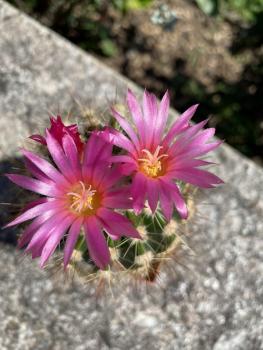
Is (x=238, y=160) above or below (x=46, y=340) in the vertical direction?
above

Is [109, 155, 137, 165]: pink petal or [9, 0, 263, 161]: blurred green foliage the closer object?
[109, 155, 137, 165]: pink petal

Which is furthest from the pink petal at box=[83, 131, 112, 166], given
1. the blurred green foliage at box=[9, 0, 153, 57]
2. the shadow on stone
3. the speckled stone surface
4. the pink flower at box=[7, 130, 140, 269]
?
the blurred green foliage at box=[9, 0, 153, 57]

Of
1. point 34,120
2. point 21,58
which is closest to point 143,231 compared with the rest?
point 34,120

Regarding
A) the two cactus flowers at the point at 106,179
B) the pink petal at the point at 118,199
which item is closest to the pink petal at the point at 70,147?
the two cactus flowers at the point at 106,179

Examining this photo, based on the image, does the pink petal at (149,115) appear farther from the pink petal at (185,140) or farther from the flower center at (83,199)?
the flower center at (83,199)

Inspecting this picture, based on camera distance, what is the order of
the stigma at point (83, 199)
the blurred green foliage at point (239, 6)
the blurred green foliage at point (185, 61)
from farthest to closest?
the blurred green foliage at point (185, 61), the blurred green foliage at point (239, 6), the stigma at point (83, 199)

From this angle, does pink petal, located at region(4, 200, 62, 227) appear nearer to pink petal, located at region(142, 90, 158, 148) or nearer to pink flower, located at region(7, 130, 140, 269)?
pink flower, located at region(7, 130, 140, 269)

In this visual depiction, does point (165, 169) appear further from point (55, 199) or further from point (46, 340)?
point (46, 340)
